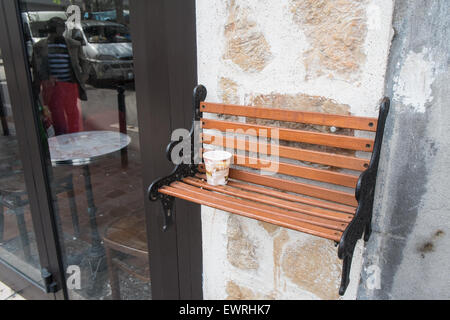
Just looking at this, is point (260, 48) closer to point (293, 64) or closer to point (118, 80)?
point (293, 64)

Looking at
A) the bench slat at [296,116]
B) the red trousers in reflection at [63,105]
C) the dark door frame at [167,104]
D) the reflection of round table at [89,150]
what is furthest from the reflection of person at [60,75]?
the bench slat at [296,116]

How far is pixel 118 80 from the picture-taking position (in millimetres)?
1859

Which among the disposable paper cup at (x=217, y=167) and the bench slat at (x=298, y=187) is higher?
the disposable paper cup at (x=217, y=167)

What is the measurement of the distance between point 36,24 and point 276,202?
1.84 metres

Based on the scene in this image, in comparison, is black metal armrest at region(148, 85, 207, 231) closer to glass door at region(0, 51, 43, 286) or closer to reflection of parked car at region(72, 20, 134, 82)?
reflection of parked car at region(72, 20, 134, 82)

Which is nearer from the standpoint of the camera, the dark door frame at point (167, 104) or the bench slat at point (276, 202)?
the bench slat at point (276, 202)

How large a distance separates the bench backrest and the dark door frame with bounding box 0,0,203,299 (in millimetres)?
214

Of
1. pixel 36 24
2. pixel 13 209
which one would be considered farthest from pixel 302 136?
pixel 13 209

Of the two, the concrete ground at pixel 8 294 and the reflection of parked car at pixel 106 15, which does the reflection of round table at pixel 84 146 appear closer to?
the reflection of parked car at pixel 106 15

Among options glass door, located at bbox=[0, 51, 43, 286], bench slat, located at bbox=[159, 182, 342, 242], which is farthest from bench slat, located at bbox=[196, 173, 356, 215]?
glass door, located at bbox=[0, 51, 43, 286]

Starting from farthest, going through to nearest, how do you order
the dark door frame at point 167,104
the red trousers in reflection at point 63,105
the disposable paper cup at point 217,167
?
the red trousers in reflection at point 63,105, the dark door frame at point 167,104, the disposable paper cup at point 217,167

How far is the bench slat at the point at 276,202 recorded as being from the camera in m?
1.07
